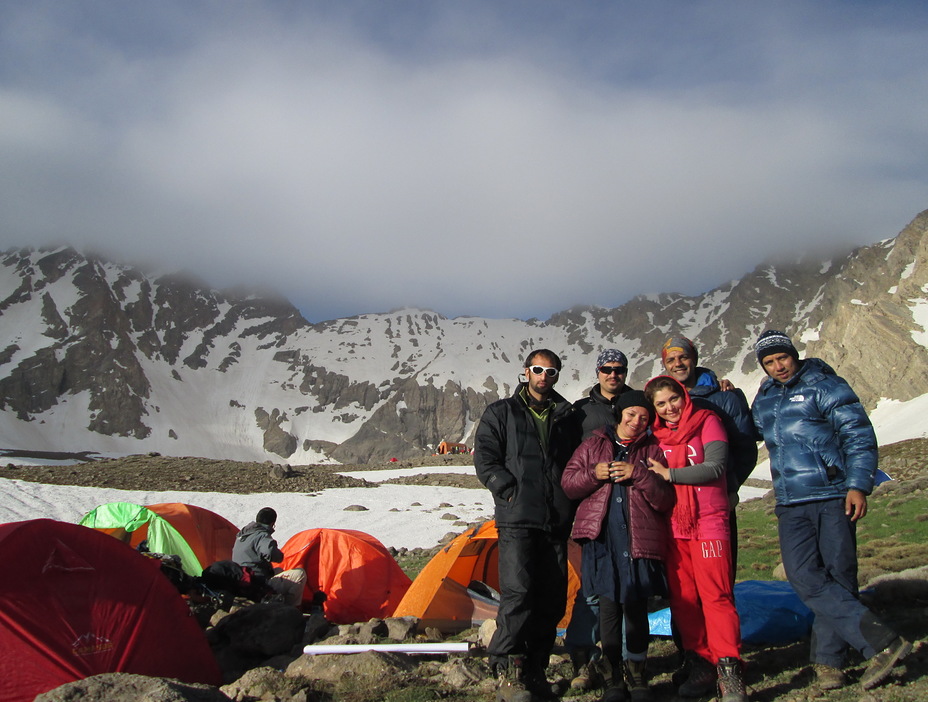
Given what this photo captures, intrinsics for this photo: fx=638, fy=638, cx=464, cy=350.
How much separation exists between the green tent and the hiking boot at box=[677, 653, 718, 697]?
1049 cm

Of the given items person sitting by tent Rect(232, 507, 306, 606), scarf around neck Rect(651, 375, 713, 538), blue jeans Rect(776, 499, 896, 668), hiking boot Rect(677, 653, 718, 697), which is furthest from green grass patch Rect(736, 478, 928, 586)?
person sitting by tent Rect(232, 507, 306, 606)

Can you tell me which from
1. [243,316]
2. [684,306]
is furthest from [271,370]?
[684,306]

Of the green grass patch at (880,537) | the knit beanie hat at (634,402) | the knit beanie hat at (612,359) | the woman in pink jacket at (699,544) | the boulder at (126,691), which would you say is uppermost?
the knit beanie hat at (612,359)

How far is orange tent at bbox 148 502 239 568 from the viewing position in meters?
14.5

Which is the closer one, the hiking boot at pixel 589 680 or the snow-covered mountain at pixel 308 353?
the hiking boot at pixel 589 680

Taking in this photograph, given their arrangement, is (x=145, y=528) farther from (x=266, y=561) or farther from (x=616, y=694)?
(x=616, y=694)

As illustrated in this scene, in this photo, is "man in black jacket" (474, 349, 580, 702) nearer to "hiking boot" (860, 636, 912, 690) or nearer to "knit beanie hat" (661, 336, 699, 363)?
"knit beanie hat" (661, 336, 699, 363)

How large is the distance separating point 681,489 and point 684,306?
18737cm

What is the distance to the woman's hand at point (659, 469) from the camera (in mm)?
5105

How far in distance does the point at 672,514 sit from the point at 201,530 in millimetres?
13109

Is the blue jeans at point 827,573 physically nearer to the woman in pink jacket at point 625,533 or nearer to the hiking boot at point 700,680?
the hiking boot at point 700,680

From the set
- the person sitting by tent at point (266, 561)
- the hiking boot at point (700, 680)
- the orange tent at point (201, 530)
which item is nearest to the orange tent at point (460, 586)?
the person sitting by tent at point (266, 561)

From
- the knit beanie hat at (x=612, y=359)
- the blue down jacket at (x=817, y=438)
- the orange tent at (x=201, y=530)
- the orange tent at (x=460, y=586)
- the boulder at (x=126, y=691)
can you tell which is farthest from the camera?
the orange tent at (x=201, y=530)

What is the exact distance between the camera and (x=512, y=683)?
16.5 ft
